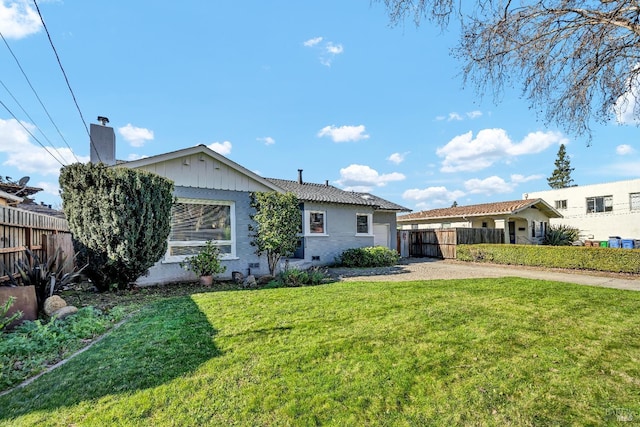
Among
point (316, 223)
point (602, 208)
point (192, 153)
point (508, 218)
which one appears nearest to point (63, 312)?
point (192, 153)

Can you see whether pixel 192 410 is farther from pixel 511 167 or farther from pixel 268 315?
pixel 511 167

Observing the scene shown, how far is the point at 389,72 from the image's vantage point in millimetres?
9016

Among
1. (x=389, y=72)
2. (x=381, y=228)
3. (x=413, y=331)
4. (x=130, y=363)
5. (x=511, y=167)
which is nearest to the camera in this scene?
(x=130, y=363)

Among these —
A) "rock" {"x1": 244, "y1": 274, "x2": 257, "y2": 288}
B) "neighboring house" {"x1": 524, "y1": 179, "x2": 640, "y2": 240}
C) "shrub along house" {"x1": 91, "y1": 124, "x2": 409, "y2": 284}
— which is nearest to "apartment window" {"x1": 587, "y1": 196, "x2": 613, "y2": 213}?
"neighboring house" {"x1": 524, "y1": 179, "x2": 640, "y2": 240}

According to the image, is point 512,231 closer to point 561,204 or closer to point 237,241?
point 561,204

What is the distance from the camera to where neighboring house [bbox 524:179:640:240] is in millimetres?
23406

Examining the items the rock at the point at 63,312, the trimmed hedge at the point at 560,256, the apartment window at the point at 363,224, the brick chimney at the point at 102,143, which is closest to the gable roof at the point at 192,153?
the brick chimney at the point at 102,143

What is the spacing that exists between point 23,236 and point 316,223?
34.1 feet

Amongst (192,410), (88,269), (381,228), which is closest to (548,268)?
(381,228)

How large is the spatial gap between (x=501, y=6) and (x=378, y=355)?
231 inches

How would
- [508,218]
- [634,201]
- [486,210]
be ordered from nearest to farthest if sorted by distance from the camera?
[508,218], [486,210], [634,201]

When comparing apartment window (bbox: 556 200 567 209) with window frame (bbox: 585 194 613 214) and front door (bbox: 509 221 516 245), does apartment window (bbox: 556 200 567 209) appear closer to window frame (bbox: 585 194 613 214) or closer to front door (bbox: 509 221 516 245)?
window frame (bbox: 585 194 613 214)

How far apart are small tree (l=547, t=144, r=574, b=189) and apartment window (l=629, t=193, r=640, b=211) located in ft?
110

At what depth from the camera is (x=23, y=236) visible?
6824 millimetres
